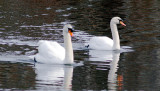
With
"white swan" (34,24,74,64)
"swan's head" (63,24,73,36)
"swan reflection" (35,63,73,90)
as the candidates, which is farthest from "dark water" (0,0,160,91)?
"swan's head" (63,24,73,36)

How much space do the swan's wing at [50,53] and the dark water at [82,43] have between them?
1.04 feet

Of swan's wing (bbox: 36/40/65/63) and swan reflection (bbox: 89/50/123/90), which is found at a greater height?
swan's wing (bbox: 36/40/65/63)

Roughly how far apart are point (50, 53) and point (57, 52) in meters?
0.23

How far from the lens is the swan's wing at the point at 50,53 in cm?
1609

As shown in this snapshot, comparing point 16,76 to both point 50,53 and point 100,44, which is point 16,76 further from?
point 100,44

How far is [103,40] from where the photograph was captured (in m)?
19.6

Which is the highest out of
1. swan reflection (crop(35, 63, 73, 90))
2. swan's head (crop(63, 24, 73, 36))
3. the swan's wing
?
swan's head (crop(63, 24, 73, 36))

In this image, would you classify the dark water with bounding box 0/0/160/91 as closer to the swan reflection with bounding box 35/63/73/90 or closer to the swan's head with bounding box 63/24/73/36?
the swan reflection with bounding box 35/63/73/90

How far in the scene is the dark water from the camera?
13.2 m

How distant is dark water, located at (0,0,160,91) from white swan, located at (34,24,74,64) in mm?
299

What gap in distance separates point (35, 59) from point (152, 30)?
7680 millimetres

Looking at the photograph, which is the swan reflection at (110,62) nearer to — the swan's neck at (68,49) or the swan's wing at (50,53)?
the swan's neck at (68,49)

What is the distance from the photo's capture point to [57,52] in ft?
53.4

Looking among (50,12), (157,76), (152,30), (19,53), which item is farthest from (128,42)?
→ (50,12)
